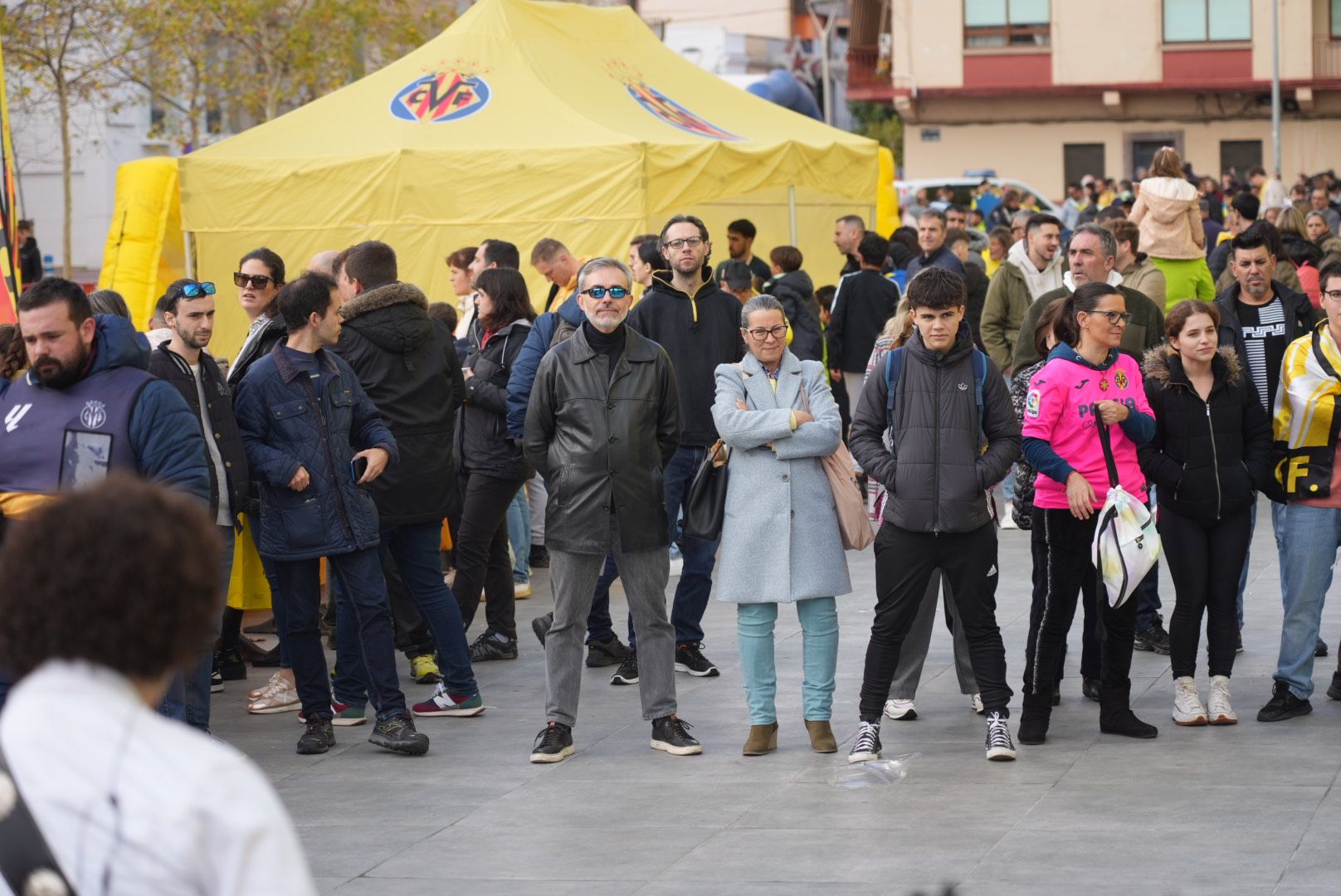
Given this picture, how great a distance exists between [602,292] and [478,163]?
306 inches

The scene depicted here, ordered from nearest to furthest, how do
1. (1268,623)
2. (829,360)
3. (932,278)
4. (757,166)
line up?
(932,278), (1268,623), (829,360), (757,166)

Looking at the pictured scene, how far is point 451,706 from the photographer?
7.59m

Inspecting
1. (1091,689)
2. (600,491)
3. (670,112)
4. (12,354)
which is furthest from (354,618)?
(670,112)

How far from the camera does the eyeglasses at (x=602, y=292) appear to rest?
6855 millimetres

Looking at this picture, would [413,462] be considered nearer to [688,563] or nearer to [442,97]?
[688,563]

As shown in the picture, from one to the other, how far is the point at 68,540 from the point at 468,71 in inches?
529

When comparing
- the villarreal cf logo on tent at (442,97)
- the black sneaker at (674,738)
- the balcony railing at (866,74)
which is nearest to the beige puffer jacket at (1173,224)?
the black sneaker at (674,738)

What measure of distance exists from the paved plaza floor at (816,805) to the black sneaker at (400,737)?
0.06m

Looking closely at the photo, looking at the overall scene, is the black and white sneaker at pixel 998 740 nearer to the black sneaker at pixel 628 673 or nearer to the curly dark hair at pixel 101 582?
the black sneaker at pixel 628 673

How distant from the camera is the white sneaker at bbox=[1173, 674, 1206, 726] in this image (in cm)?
692

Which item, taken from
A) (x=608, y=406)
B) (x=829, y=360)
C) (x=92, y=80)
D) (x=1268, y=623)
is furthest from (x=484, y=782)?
(x=92, y=80)

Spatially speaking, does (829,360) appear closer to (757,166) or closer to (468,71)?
(757,166)

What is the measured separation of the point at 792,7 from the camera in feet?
243

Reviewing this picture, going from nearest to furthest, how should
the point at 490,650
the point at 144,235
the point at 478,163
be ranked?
the point at 490,650
the point at 478,163
the point at 144,235
